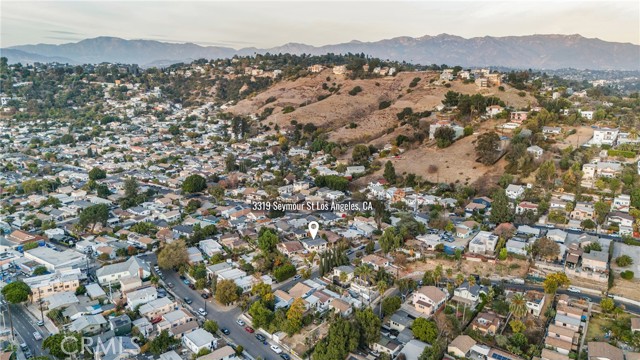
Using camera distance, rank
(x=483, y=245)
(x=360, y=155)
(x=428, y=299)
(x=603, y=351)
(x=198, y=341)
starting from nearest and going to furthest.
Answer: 1. (x=603, y=351)
2. (x=198, y=341)
3. (x=428, y=299)
4. (x=483, y=245)
5. (x=360, y=155)

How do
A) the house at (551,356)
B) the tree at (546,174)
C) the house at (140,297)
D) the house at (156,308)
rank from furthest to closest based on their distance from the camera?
the tree at (546,174), the house at (140,297), the house at (156,308), the house at (551,356)

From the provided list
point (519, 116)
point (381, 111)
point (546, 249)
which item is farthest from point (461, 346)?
point (381, 111)

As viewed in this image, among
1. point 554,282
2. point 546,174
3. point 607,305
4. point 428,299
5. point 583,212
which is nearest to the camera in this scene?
point 607,305

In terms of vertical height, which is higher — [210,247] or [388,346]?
[210,247]

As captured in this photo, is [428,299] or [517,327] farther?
[428,299]

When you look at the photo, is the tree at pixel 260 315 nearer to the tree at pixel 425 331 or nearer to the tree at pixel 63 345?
the tree at pixel 425 331

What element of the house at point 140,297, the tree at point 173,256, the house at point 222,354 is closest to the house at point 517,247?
the house at point 222,354

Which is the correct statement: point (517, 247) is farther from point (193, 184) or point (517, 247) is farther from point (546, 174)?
point (193, 184)
